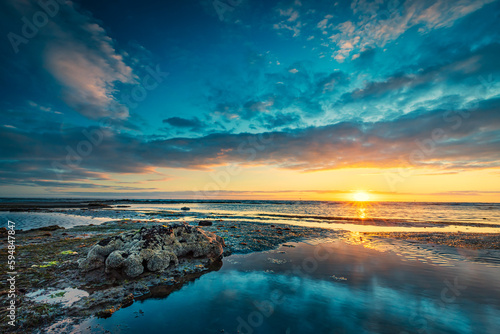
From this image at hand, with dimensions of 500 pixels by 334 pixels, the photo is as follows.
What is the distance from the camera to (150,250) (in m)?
13.3

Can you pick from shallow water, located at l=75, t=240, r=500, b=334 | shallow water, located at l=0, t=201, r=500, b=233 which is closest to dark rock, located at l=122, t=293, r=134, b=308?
shallow water, located at l=75, t=240, r=500, b=334

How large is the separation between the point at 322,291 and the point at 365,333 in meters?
3.49

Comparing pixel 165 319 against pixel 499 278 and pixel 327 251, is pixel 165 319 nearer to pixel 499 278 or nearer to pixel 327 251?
pixel 327 251

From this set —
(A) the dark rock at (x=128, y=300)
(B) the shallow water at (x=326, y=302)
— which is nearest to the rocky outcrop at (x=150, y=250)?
(A) the dark rock at (x=128, y=300)

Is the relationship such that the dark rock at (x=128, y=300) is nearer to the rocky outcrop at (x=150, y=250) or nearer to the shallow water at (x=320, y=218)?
the rocky outcrop at (x=150, y=250)

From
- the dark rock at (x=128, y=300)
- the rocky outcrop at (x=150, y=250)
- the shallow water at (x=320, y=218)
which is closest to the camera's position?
the dark rock at (x=128, y=300)

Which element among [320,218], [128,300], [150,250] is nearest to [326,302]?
[128,300]

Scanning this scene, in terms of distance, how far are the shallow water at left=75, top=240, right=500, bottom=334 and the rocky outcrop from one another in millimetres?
2425

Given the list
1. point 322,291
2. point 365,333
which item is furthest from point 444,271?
point 365,333

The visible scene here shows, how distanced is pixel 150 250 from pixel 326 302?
10.5m

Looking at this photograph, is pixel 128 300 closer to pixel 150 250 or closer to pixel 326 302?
pixel 150 250

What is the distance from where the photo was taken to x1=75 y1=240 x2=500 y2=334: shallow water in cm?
809

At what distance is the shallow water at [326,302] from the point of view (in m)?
8.09

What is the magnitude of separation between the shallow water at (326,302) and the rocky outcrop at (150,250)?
2.42m
